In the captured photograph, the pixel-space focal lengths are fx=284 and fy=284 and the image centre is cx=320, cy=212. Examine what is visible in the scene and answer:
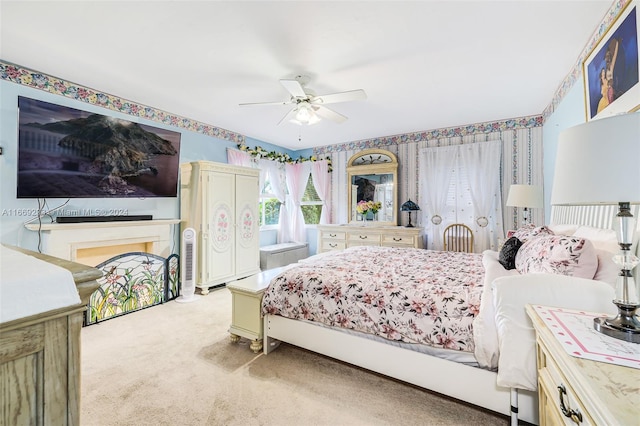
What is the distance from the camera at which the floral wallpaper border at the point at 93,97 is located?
266cm

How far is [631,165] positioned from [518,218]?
373cm

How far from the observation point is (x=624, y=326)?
→ 97 centimetres

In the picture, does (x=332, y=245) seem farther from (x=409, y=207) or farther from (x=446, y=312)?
(x=446, y=312)

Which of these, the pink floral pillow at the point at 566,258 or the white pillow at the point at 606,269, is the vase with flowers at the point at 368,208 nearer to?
the pink floral pillow at the point at 566,258

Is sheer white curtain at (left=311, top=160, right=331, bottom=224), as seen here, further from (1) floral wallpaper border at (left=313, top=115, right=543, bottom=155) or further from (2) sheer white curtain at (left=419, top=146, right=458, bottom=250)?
(2) sheer white curtain at (left=419, top=146, right=458, bottom=250)

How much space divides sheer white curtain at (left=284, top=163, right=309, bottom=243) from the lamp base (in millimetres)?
5183

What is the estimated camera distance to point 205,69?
2.65m

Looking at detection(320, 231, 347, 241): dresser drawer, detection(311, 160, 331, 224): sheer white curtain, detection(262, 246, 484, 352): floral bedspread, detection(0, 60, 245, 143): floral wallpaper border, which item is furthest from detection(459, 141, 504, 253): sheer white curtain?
detection(0, 60, 245, 143): floral wallpaper border

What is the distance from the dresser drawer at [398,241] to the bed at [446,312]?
Result: 1.87 meters

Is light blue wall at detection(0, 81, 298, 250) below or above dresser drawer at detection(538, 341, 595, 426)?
above

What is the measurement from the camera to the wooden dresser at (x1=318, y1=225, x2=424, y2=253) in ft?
14.7

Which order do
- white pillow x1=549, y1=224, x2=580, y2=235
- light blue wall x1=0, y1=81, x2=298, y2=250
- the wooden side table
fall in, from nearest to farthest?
1. white pillow x1=549, y1=224, x2=580, y2=235
2. the wooden side table
3. light blue wall x1=0, y1=81, x2=298, y2=250

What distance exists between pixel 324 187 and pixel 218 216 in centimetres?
231

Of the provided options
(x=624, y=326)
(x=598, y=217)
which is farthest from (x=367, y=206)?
(x=624, y=326)
